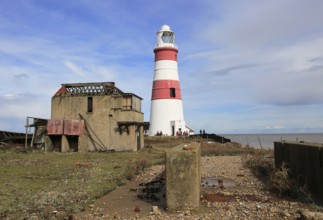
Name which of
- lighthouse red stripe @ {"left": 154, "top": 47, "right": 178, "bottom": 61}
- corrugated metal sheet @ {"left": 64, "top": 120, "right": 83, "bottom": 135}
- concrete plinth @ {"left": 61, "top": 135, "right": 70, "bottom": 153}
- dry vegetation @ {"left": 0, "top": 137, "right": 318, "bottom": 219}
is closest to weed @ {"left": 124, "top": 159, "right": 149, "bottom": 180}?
dry vegetation @ {"left": 0, "top": 137, "right": 318, "bottom": 219}

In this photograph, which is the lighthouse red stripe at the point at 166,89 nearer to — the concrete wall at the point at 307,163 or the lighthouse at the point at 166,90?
the lighthouse at the point at 166,90

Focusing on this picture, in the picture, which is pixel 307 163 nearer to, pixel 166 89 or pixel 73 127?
pixel 73 127

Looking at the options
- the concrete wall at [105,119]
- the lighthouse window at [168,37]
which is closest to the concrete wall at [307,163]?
the concrete wall at [105,119]

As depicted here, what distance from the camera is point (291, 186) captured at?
985 centimetres

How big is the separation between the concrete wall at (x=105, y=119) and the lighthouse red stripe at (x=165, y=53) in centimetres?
1118

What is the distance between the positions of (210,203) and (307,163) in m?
3.06

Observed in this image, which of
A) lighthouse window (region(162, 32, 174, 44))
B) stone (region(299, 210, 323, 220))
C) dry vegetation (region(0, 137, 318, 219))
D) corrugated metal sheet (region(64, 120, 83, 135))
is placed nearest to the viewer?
stone (region(299, 210, 323, 220))

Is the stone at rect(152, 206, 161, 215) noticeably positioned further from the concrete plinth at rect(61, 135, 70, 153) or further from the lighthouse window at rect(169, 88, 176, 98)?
the lighthouse window at rect(169, 88, 176, 98)

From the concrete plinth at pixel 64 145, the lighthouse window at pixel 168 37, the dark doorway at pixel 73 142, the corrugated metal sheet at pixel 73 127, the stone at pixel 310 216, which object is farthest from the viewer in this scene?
the lighthouse window at pixel 168 37

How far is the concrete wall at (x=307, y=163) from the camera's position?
8922mm

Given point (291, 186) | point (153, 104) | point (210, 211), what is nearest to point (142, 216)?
point (210, 211)

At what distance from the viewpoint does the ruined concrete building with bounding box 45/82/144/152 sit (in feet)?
98.7

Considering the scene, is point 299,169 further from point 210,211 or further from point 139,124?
point 139,124

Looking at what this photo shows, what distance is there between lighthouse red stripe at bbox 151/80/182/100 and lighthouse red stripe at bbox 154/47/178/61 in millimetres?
2530
